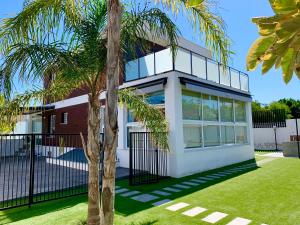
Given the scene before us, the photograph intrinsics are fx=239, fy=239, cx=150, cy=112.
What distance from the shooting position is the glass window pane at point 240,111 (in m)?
15.7

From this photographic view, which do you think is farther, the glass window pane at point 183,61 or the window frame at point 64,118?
the window frame at point 64,118

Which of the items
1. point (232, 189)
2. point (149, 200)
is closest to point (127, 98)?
point (149, 200)

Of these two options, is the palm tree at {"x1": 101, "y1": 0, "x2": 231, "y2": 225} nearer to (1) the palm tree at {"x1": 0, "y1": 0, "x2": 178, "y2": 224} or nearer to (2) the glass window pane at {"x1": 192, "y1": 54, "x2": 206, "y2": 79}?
(1) the palm tree at {"x1": 0, "y1": 0, "x2": 178, "y2": 224}

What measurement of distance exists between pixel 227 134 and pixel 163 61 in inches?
249

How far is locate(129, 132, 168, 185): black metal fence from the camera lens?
10008 mm

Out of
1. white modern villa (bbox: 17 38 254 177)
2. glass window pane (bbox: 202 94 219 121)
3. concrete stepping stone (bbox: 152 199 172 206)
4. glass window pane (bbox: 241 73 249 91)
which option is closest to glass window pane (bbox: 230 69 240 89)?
white modern villa (bbox: 17 38 254 177)

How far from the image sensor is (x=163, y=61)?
1119 centimetres

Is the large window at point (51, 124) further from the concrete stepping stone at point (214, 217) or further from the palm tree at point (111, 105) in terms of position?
the palm tree at point (111, 105)

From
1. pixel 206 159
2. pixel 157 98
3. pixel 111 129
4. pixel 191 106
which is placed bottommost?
pixel 206 159

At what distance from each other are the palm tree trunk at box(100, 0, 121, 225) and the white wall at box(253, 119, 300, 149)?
2242 cm

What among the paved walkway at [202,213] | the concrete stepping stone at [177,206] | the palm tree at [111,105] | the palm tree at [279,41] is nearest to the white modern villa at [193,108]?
the concrete stepping stone at [177,206]

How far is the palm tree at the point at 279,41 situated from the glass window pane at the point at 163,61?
9882 millimetres

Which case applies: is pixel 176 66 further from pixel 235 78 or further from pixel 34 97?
pixel 34 97

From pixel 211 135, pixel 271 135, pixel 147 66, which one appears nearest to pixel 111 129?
pixel 147 66
